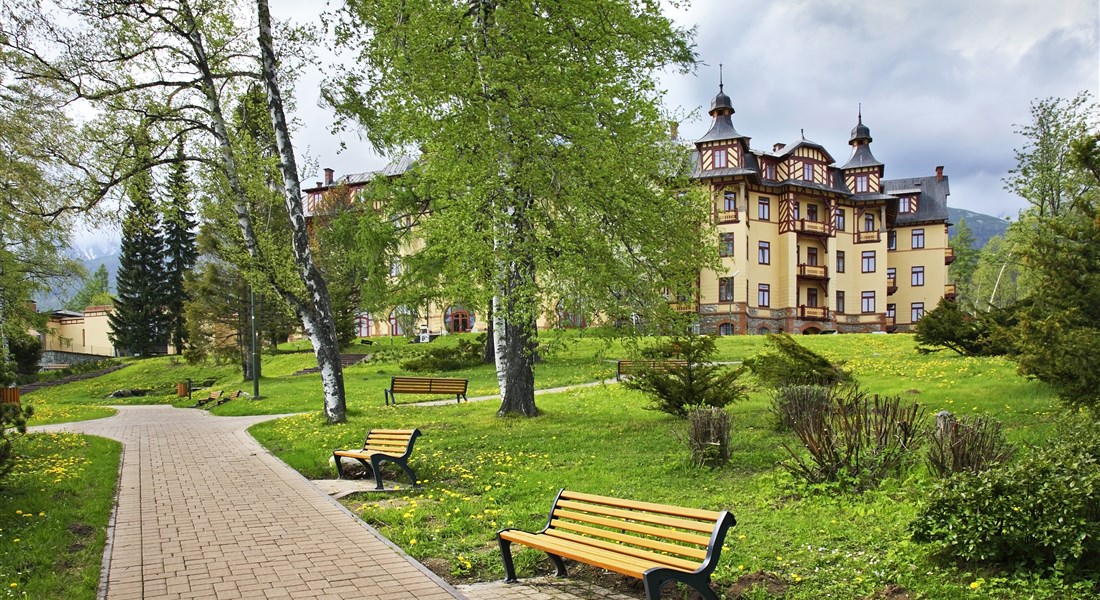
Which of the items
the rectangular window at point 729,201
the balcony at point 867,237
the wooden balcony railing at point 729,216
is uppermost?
the rectangular window at point 729,201

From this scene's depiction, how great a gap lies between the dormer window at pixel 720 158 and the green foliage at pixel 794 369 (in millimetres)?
34477

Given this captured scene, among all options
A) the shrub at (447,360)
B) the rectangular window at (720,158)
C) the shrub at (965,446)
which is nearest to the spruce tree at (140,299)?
the shrub at (447,360)

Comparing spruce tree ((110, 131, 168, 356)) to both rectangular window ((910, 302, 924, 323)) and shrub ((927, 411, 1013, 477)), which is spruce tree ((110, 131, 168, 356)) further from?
shrub ((927, 411, 1013, 477))

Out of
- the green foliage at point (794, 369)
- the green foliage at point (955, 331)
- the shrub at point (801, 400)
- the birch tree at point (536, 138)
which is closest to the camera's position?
the shrub at point (801, 400)

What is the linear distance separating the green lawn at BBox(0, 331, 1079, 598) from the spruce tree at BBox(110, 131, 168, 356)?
150ft

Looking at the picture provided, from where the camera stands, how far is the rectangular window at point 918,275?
186 feet

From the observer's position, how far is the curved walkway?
5633 millimetres

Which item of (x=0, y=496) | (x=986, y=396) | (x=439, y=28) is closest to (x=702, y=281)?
(x=986, y=396)

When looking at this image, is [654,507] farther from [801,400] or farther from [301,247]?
[301,247]

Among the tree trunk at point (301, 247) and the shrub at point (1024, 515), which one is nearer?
the shrub at point (1024, 515)

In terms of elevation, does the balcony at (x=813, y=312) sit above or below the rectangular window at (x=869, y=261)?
below

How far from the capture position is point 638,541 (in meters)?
5.31

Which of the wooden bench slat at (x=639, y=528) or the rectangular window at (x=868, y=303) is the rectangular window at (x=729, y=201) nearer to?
the rectangular window at (x=868, y=303)

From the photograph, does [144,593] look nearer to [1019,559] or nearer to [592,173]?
[1019,559]
